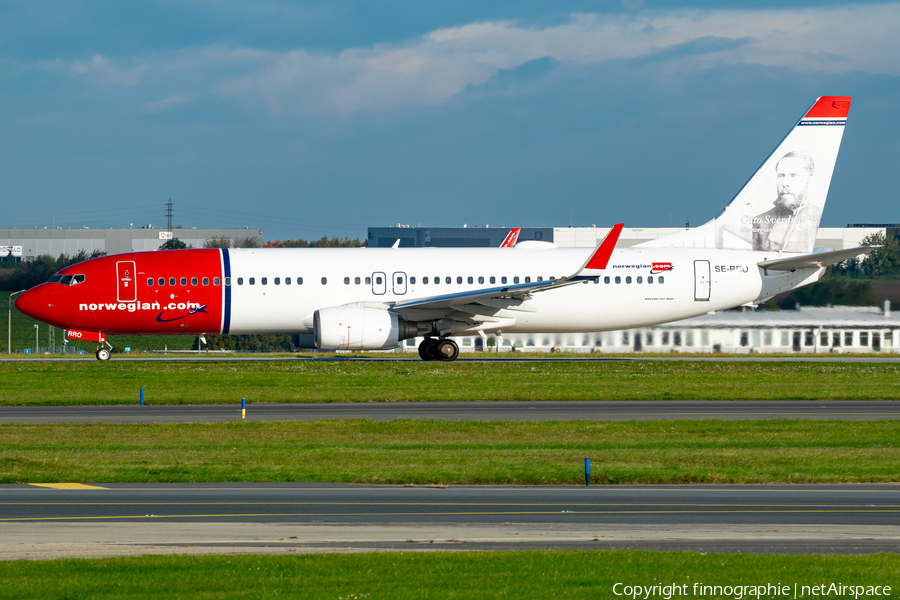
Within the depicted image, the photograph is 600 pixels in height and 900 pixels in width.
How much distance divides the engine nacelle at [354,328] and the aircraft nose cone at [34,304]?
10636mm

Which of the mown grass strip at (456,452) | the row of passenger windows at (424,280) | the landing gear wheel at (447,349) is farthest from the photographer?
Result: the landing gear wheel at (447,349)

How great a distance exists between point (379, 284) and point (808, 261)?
16.7m

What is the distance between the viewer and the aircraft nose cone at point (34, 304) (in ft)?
127

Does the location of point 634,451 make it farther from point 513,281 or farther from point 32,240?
point 32,240

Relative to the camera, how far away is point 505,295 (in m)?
37.5

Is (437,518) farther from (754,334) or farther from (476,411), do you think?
(754,334)

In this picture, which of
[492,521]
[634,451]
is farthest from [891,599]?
[634,451]

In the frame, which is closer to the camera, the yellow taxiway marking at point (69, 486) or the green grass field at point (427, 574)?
the green grass field at point (427, 574)

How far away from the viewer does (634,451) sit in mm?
19703

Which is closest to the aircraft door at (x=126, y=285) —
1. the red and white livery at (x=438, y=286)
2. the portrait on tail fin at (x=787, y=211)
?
the red and white livery at (x=438, y=286)

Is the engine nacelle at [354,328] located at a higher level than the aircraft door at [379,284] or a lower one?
lower

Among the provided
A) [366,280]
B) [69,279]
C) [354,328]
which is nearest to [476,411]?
[354,328]

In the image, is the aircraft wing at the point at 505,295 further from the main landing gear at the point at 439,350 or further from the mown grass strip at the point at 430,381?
the mown grass strip at the point at 430,381

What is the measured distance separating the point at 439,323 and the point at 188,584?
29.2 metres
